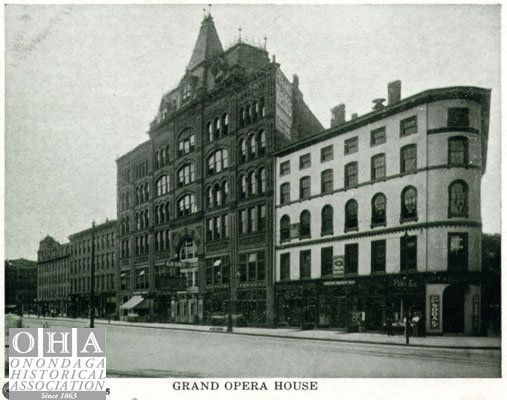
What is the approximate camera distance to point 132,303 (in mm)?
47938

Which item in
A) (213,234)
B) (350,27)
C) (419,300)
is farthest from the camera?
(213,234)

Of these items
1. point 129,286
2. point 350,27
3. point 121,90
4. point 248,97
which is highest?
point 248,97

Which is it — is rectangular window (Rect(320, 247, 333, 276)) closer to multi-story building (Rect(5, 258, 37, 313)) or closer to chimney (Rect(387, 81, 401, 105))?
chimney (Rect(387, 81, 401, 105))

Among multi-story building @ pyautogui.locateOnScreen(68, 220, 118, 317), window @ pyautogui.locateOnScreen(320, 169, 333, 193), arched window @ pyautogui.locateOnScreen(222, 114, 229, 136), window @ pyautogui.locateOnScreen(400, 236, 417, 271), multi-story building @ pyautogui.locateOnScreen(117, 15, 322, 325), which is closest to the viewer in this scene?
window @ pyautogui.locateOnScreen(400, 236, 417, 271)

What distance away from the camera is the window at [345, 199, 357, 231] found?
2902 centimetres

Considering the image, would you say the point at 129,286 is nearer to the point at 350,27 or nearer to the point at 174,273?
the point at 174,273

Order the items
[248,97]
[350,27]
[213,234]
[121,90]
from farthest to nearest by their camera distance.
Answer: [213,234] → [248,97] → [121,90] → [350,27]

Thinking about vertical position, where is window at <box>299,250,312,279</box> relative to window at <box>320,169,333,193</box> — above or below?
below

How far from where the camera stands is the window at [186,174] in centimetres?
4128

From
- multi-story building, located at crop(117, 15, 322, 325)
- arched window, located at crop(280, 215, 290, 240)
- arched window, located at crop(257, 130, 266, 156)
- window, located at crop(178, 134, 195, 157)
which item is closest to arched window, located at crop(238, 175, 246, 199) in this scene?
multi-story building, located at crop(117, 15, 322, 325)

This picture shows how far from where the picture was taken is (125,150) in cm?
2367

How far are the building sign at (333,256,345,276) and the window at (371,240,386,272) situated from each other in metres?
1.92

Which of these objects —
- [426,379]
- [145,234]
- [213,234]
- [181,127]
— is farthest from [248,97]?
[426,379]

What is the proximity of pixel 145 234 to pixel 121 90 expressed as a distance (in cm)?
2884
